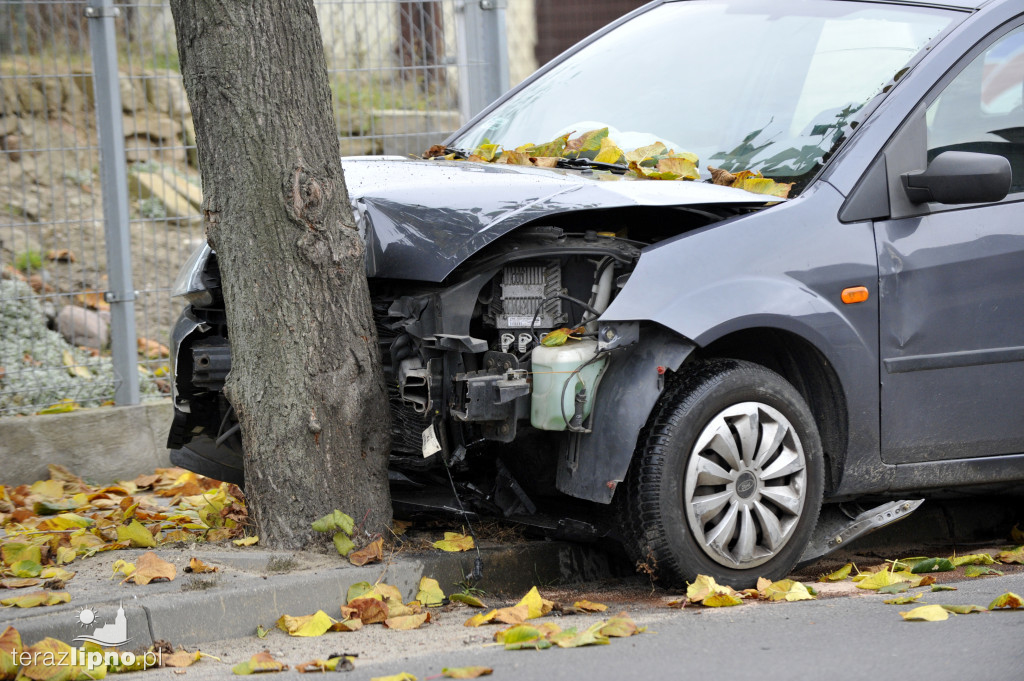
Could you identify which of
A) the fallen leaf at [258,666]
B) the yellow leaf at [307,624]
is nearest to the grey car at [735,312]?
the yellow leaf at [307,624]

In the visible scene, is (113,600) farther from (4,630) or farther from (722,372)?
(722,372)

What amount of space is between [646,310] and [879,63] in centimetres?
141

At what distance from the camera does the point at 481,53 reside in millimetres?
7367

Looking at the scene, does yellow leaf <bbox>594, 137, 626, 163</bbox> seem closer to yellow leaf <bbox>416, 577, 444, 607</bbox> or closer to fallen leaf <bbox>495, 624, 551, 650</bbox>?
yellow leaf <bbox>416, 577, 444, 607</bbox>

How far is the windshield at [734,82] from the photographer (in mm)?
4262

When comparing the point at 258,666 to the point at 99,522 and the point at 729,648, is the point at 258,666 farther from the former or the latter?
the point at 99,522

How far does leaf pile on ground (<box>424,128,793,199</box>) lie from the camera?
4.05 m

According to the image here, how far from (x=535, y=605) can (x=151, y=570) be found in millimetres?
1168

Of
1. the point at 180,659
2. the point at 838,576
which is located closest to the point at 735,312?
the point at 838,576

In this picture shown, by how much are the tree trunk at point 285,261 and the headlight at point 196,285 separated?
0.39 m

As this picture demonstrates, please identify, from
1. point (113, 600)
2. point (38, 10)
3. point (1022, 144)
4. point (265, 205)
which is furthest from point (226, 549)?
point (38, 10)

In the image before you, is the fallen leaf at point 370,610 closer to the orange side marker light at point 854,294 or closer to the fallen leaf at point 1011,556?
the orange side marker light at point 854,294

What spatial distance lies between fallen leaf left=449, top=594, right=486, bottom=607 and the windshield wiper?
1551 millimetres

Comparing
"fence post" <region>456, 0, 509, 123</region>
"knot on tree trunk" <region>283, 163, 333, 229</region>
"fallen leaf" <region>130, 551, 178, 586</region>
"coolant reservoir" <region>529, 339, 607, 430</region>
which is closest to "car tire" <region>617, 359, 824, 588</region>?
"coolant reservoir" <region>529, 339, 607, 430</region>
